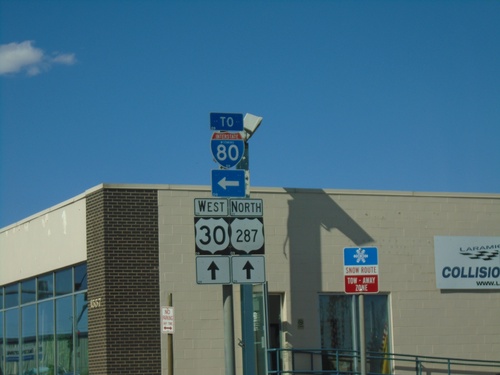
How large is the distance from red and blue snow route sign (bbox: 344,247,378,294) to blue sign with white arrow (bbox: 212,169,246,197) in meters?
2.43

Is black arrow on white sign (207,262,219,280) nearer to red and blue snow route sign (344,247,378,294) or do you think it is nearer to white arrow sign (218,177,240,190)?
white arrow sign (218,177,240,190)

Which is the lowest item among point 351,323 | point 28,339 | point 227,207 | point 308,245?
point 28,339

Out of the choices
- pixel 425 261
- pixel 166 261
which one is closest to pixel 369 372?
pixel 425 261

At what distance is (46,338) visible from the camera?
25.8 m

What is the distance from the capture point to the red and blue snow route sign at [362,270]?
1391cm

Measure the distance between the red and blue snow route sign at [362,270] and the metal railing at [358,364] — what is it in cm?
870

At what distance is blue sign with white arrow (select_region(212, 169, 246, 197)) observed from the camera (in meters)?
15.5

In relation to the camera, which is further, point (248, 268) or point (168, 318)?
point (168, 318)

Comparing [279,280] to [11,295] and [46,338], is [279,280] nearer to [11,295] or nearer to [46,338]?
[46,338]

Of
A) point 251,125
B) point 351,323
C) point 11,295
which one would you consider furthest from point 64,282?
point 351,323

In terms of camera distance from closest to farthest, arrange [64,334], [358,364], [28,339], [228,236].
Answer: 1. [228,236]
2. [358,364]
3. [64,334]
4. [28,339]

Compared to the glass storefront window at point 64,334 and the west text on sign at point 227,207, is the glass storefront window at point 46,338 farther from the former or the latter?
the west text on sign at point 227,207

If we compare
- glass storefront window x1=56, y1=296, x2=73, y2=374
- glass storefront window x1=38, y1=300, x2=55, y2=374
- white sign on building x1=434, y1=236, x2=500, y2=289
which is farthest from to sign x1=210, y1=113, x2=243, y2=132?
glass storefront window x1=38, y1=300, x2=55, y2=374

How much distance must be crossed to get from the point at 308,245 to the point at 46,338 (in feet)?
25.0
